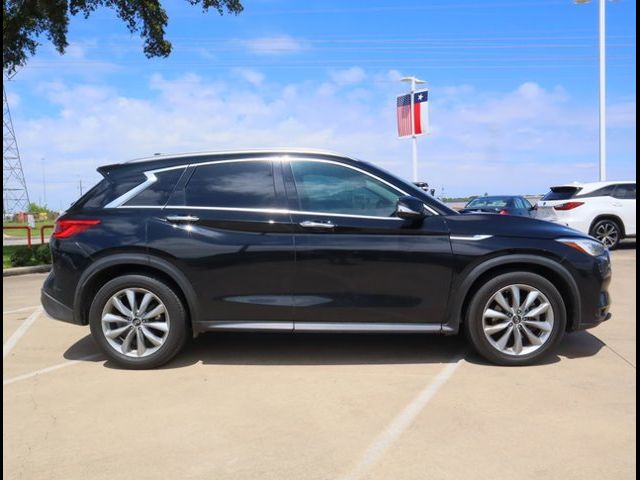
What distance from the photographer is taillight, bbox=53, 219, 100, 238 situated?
455 cm

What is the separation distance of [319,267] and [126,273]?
5.44 feet

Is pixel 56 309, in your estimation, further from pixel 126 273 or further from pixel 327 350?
pixel 327 350

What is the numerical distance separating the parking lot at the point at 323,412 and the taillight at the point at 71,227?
3.80 feet

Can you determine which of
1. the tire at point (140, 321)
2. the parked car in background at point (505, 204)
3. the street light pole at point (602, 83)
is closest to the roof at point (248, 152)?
the tire at point (140, 321)

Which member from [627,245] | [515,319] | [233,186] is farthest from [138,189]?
[627,245]

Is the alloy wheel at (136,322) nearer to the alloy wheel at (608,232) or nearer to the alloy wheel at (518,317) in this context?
the alloy wheel at (518,317)

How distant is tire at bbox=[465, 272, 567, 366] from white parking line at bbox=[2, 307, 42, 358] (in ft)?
14.2

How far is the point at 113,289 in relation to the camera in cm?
446

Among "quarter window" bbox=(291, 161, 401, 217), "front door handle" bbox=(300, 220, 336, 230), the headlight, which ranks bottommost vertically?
the headlight

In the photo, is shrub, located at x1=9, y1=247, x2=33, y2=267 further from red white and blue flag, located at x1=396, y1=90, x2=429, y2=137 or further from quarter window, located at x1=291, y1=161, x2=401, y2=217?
red white and blue flag, located at x1=396, y1=90, x2=429, y2=137

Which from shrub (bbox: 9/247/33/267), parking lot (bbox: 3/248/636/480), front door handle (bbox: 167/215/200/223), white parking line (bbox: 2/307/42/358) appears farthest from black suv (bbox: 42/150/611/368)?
shrub (bbox: 9/247/33/267)

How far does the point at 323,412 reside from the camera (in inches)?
142

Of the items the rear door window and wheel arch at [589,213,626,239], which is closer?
wheel arch at [589,213,626,239]

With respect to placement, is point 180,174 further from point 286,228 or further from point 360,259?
point 360,259
